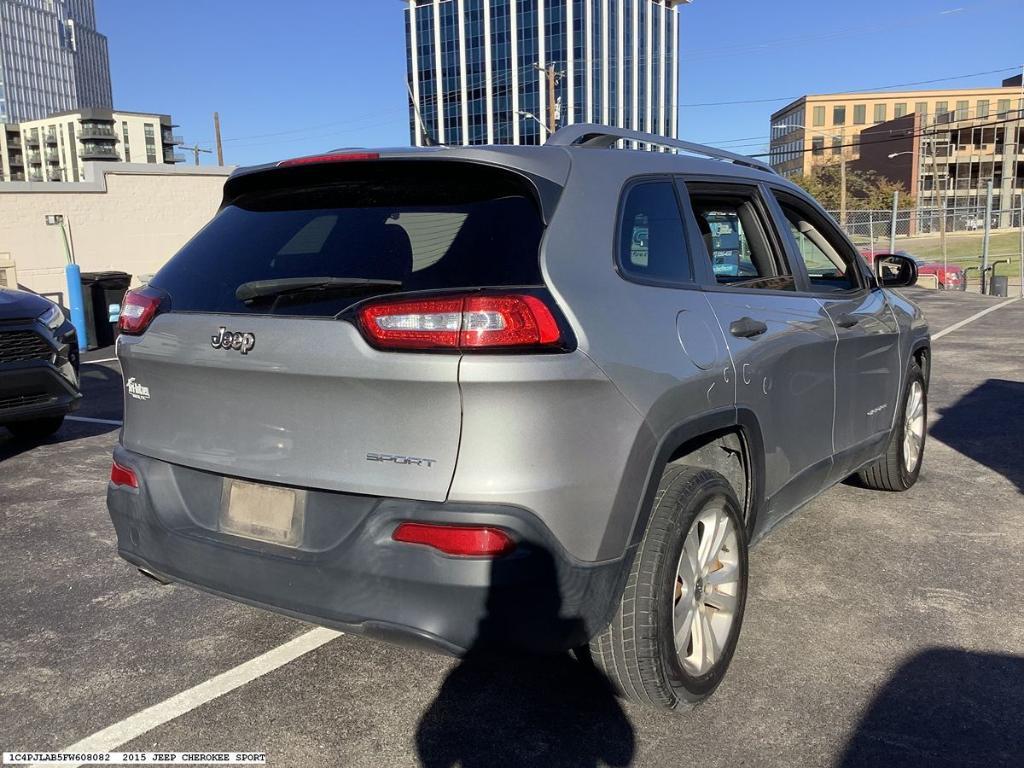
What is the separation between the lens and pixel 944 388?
880 centimetres

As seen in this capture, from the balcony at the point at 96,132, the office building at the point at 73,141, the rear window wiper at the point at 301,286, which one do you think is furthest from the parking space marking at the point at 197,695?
the balcony at the point at 96,132

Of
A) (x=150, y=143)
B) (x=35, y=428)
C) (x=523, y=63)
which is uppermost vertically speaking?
(x=523, y=63)

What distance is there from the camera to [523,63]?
101 meters

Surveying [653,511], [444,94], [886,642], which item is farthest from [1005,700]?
[444,94]

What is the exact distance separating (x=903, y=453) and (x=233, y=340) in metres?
3.97

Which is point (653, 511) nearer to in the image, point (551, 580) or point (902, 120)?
point (551, 580)

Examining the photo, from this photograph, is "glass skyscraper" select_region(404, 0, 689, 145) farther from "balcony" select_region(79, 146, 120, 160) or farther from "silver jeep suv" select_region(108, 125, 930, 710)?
"silver jeep suv" select_region(108, 125, 930, 710)

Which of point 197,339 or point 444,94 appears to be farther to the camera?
point 444,94

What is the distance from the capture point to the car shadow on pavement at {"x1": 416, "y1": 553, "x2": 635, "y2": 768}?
234 centimetres

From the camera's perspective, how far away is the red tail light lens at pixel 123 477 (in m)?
2.93

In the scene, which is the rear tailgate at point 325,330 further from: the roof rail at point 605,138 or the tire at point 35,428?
the tire at point 35,428

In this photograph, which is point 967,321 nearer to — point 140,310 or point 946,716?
point 946,716

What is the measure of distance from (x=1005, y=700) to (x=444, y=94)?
110m

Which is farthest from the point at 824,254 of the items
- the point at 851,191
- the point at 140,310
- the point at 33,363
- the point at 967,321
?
the point at 851,191
